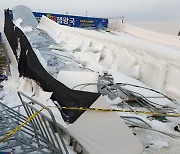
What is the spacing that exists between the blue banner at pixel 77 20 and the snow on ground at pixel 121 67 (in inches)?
206

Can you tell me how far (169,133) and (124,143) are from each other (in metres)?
0.81

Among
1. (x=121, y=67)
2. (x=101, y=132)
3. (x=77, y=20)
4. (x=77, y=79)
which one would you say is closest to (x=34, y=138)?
(x=101, y=132)

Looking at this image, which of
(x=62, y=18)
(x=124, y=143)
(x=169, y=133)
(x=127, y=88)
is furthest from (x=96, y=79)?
(x=62, y=18)

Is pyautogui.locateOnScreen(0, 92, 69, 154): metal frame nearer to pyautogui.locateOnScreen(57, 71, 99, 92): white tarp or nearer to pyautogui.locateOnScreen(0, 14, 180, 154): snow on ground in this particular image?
pyautogui.locateOnScreen(0, 14, 180, 154): snow on ground

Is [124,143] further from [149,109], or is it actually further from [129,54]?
[129,54]

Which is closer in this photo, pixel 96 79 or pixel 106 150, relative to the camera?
pixel 106 150

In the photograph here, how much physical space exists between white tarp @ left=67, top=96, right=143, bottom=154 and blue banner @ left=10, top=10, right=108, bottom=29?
32.6 ft

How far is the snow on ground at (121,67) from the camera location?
2840mm

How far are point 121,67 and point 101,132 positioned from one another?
2.80 metres

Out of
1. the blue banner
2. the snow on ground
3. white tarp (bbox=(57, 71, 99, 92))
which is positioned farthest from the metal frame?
the blue banner

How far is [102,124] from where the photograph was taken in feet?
7.12

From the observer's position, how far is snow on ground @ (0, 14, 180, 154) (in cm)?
284

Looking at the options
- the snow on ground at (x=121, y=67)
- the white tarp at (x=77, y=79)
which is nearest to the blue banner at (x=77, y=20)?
the snow on ground at (x=121, y=67)

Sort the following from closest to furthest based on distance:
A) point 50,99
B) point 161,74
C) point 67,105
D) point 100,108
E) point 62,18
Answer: point 100,108
point 67,105
point 50,99
point 161,74
point 62,18
